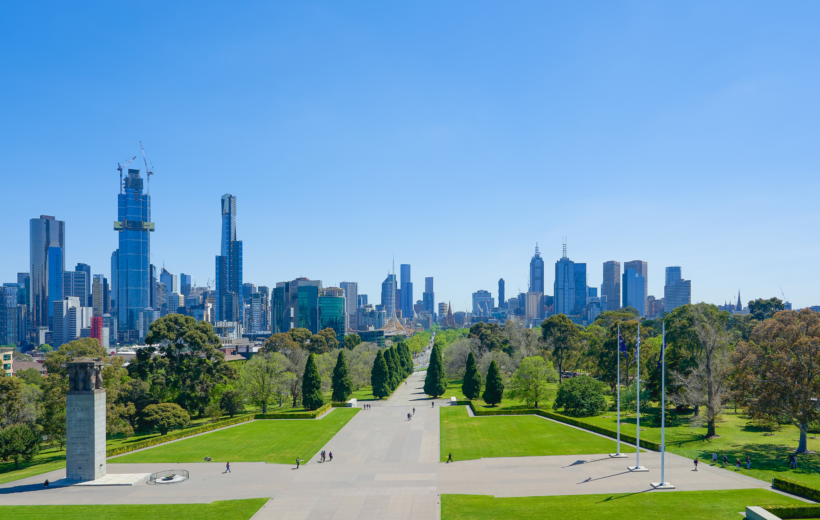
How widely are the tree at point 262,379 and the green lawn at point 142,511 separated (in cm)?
3840

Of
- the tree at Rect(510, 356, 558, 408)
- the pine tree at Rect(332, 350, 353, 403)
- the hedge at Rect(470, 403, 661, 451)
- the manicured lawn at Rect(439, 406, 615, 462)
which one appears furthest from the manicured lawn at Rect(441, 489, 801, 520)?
the pine tree at Rect(332, 350, 353, 403)

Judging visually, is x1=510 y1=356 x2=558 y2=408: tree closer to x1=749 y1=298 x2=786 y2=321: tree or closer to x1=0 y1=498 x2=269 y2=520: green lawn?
x1=0 y1=498 x2=269 y2=520: green lawn

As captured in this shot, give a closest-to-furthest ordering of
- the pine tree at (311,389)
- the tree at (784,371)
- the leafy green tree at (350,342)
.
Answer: the tree at (784,371)
the pine tree at (311,389)
the leafy green tree at (350,342)

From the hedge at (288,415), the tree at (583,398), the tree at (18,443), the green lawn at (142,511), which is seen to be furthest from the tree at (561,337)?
the tree at (18,443)

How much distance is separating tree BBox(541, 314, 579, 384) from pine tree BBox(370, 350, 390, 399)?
37.8 metres

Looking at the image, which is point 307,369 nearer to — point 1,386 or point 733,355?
point 1,386

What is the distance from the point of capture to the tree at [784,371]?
1767 inches

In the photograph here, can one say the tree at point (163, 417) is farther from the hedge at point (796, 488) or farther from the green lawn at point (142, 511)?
the hedge at point (796, 488)

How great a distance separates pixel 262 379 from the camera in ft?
246

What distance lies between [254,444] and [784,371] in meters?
51.0

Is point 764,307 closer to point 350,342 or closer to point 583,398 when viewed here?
point 583,398

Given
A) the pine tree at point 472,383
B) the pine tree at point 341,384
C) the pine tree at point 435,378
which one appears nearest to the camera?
the pine tree at point 341,384

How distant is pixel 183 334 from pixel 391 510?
45.4 metres

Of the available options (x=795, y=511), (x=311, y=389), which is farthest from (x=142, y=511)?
(x=311, y=389)
